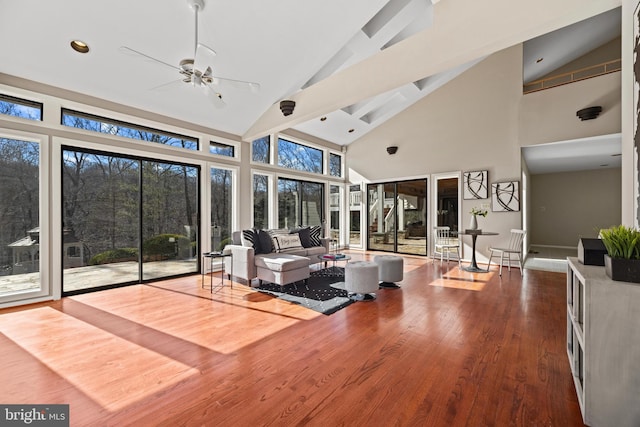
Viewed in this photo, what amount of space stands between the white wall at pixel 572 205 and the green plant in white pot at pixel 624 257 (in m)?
9.46

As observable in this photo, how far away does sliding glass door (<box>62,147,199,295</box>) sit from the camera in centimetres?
430

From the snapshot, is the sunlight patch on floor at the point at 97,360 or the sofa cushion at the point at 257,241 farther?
the sofa cushion at the point at 257,241

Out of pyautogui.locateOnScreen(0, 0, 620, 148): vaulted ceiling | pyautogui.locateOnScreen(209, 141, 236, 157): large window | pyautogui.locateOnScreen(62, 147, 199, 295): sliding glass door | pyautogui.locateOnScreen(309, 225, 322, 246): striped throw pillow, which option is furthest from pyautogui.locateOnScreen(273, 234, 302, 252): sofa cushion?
pyautogui.locateOnScreen(209, 141, 236, 157): large window

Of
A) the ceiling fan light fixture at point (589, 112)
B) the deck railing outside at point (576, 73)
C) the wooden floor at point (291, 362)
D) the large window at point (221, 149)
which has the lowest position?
the wooden floor at point (291, 362)

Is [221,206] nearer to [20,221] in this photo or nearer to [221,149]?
[221,149]

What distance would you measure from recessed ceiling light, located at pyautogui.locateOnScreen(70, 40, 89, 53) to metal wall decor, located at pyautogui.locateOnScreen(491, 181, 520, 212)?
759cm

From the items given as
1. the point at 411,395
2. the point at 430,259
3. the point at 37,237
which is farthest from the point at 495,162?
the point at 37,237

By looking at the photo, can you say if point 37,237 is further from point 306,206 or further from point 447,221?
point 447,221

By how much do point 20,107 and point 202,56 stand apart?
2970 mm

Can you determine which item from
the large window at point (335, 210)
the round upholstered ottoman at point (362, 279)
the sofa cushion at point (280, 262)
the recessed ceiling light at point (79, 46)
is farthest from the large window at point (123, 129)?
the large window at point (335, 210)

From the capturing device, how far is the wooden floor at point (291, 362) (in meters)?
1.76

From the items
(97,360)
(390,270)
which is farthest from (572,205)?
(97,360)

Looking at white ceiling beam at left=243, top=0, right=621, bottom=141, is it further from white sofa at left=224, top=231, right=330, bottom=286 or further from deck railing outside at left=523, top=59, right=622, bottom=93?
deck railing outside at left=523, top=59, right=622, bottom=93

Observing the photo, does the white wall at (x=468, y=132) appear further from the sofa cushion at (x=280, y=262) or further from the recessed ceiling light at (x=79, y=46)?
the recessed ceiling light at (x=79, y=46)
